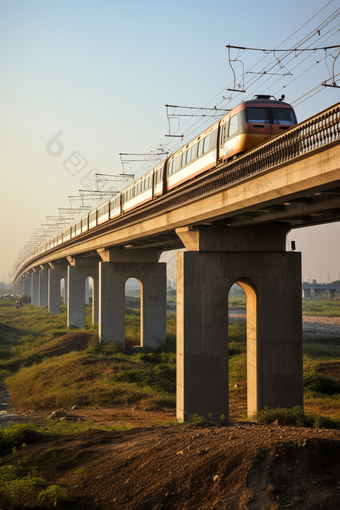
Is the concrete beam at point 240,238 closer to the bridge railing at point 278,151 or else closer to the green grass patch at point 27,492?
the bridge railing at point 278,151

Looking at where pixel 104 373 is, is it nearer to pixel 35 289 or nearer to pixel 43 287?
pixel 43 287

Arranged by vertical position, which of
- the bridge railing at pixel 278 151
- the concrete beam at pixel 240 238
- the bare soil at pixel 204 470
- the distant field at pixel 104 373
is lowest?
the distant field at pixel 104 373

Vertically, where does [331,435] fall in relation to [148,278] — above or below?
below

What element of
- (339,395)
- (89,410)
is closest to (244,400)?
(339,395)

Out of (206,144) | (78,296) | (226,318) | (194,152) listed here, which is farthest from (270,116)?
(78,296)

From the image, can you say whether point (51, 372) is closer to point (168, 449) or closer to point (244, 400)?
point (244, 400)

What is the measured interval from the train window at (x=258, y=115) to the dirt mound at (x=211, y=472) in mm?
10917

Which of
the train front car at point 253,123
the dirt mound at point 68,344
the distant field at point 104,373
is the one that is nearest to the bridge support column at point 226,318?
the distant field at point 104,373

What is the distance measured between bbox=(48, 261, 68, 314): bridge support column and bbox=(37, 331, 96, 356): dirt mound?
3210 cm

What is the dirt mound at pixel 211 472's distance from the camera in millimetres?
7898

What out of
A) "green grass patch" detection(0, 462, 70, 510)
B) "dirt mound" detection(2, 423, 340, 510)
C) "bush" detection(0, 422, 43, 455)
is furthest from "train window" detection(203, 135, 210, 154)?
"green grass patch" detection(0, 462, 70, 510)

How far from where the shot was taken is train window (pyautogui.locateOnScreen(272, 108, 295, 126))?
17719 mm

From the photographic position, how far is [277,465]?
860 cm

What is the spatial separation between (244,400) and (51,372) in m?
12.5
